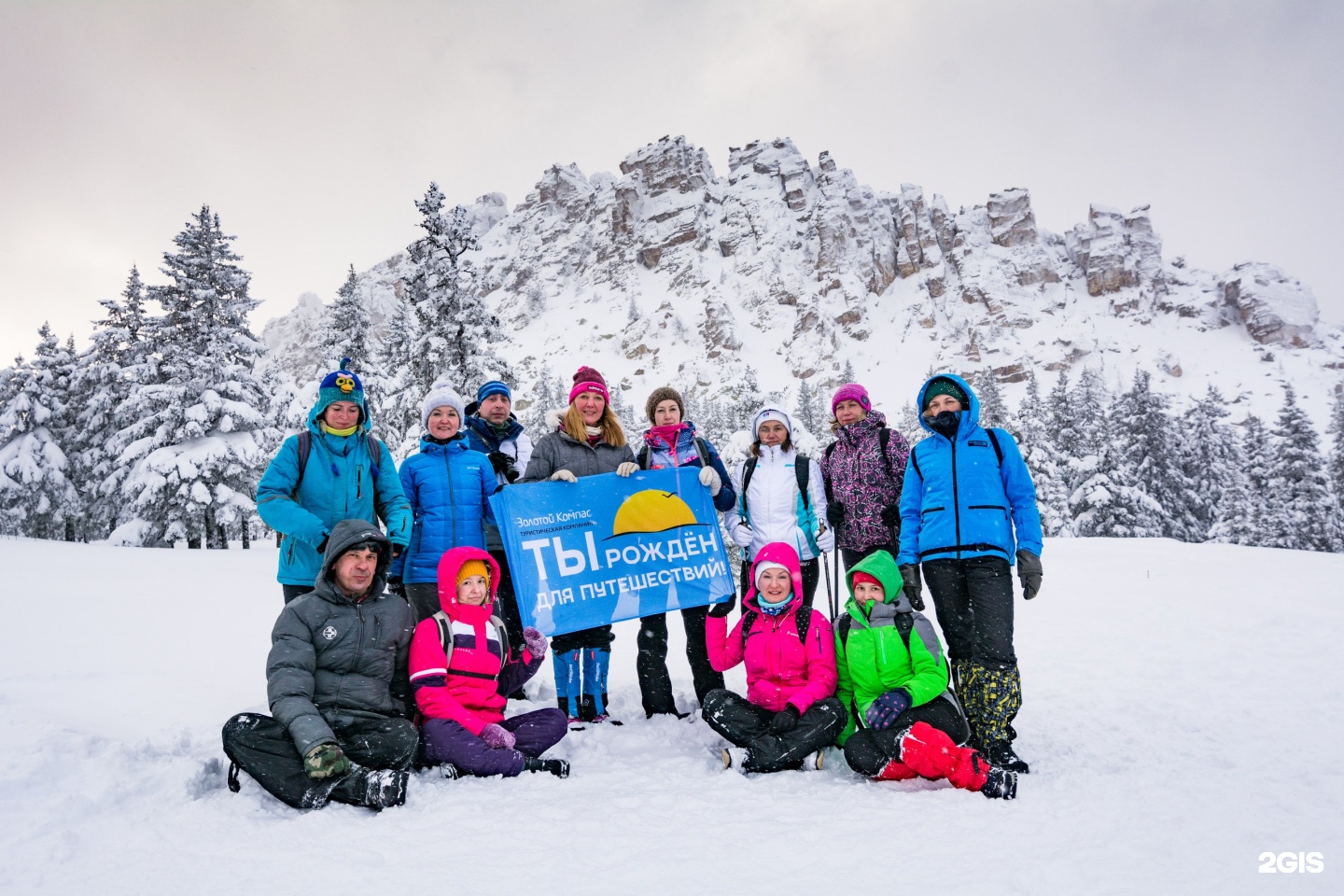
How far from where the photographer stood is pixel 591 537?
530 centimetres

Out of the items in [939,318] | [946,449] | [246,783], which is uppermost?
[939,318]

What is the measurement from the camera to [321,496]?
4.41m

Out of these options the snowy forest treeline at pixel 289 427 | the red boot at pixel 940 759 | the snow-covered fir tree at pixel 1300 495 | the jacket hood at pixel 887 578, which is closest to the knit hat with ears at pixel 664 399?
the jacket hood at pixel 887 578

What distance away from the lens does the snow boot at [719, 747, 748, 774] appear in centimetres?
390

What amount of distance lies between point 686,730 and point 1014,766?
7.12ft

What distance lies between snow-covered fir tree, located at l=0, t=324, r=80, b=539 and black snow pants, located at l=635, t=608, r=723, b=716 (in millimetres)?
30101

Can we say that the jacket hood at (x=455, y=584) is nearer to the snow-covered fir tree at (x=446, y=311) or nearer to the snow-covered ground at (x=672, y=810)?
the snow-covered ground at (x=672, y=810)

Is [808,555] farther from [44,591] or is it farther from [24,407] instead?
[24,407]

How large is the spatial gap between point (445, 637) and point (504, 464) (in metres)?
1.82

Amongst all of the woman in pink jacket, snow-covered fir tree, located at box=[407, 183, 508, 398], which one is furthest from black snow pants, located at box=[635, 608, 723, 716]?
snow-covered fir tree, located at box=[407, 183, 508, 398]

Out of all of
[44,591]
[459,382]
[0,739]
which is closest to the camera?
[0,739]

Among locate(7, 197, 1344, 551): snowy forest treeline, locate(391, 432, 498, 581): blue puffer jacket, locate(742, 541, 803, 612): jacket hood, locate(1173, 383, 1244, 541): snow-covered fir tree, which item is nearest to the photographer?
locate(742, 541, 803, 612): jacket hood

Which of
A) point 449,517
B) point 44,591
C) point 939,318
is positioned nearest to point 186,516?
point 44,591

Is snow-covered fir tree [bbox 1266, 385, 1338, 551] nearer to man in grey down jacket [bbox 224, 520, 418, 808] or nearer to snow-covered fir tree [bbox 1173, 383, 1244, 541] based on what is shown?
snow-covered fir tree [bbox 1173, 383, 1244, 541]
